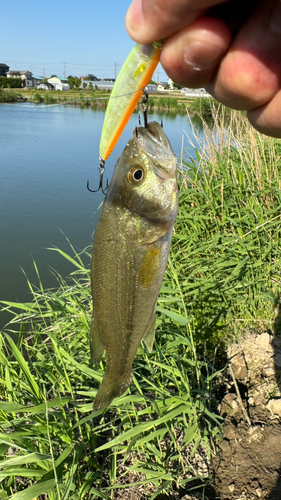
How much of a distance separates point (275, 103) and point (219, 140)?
4812mm

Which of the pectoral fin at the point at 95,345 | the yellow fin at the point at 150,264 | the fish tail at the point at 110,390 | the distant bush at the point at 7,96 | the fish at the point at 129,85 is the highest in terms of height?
the distant bush at the point at 7,96

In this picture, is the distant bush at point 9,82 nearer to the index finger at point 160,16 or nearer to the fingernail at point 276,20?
the index finger at point 160,16

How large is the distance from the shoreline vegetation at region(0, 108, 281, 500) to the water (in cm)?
169

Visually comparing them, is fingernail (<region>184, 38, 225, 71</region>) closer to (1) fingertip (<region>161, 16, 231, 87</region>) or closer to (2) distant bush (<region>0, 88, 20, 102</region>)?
(1) fingertip (<region>161, 16, 231, 87</region>)

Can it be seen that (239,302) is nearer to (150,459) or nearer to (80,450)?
(150,459)

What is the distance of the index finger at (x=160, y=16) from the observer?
0.93 m

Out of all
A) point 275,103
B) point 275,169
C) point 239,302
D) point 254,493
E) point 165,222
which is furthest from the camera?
point 275,169

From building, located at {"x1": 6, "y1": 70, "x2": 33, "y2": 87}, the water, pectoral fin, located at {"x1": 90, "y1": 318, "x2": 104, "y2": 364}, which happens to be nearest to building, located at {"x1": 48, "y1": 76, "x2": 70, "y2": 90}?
building, located at {"x1": 6, "y1": 70, "x2": 33, "y2": 87}

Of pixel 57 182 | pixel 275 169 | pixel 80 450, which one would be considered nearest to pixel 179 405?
pixel 80 450

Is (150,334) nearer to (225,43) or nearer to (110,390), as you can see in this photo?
(110,390)

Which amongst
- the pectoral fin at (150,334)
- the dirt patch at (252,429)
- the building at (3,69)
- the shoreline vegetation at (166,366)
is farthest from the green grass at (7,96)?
the building at (3,69)

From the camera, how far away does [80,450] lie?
226 cm

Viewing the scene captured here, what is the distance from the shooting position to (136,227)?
155 cm

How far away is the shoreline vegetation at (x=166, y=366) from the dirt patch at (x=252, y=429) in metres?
0.12
